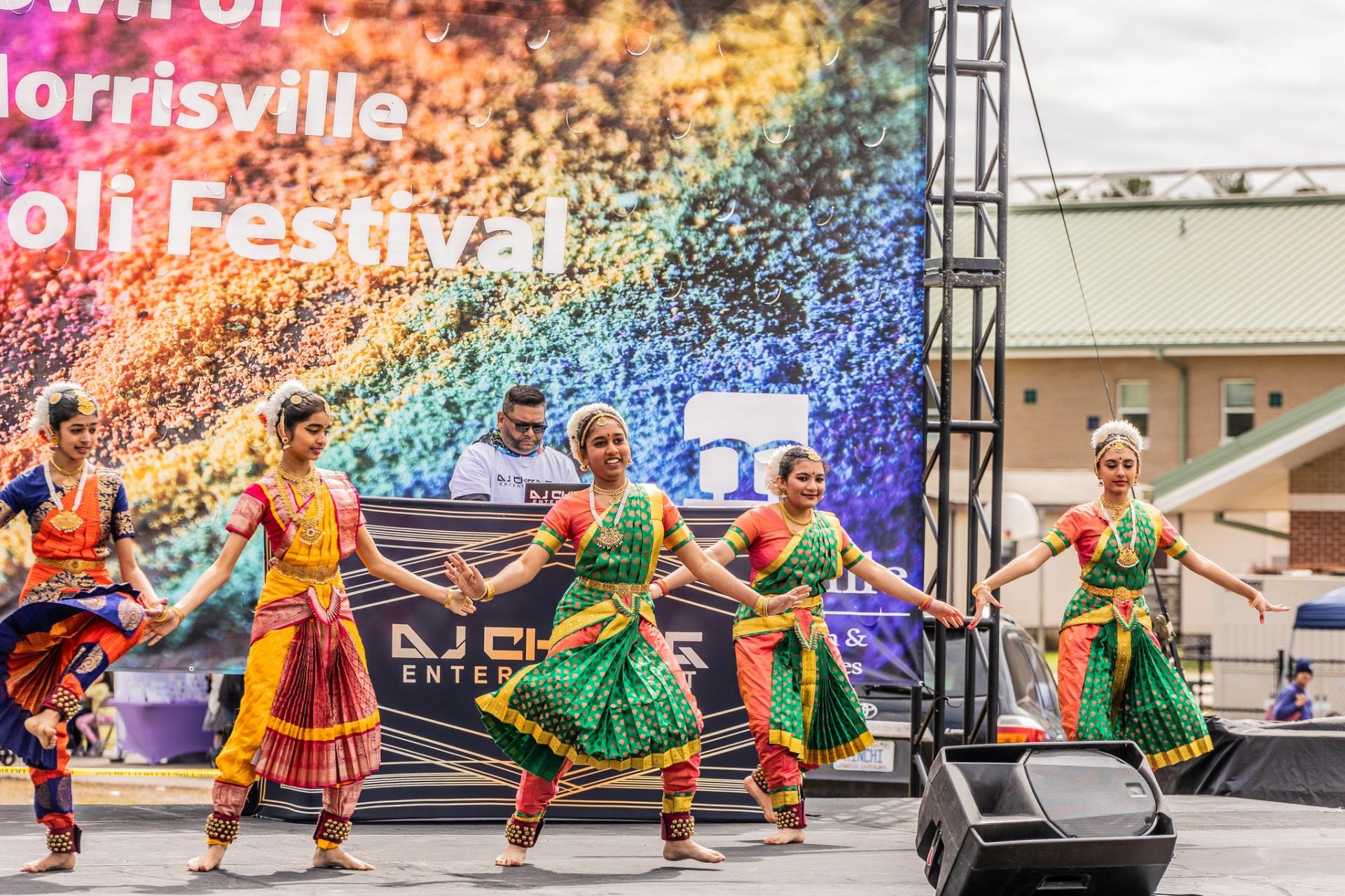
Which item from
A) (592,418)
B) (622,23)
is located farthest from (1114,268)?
(592,418)

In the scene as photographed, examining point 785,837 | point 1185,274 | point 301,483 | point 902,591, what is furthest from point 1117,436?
point 1185,274

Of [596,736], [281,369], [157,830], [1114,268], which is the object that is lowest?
[157,830]

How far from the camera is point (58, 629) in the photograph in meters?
6.41

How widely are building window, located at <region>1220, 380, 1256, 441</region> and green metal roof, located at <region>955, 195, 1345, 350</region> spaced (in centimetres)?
149

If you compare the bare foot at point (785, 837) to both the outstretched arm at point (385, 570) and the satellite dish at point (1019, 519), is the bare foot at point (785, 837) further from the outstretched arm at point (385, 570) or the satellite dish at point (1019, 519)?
the satellite dish at point (1019, 519)

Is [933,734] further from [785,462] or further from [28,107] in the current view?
[28,107]

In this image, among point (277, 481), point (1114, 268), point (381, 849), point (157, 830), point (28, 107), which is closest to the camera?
point (277, 481)

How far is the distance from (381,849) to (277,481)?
168 cm

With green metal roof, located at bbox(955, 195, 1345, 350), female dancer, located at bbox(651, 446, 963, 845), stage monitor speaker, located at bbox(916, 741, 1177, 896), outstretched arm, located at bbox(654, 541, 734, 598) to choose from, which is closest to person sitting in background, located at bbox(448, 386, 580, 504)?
outstretched arm, located at bbox(654, 541, 734, 598)

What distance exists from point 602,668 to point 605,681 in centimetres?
5

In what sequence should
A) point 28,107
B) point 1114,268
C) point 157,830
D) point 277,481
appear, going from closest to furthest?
point 277,481 < point 157,830 < point 28,107 < point 1114,268

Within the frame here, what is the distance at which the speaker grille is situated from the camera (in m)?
5.66

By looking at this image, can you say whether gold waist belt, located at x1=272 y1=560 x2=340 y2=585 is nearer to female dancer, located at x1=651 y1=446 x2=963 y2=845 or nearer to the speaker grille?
female dancer, located at x1=651 y1=446 x2=963 y2=845

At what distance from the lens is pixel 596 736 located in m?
6.62
